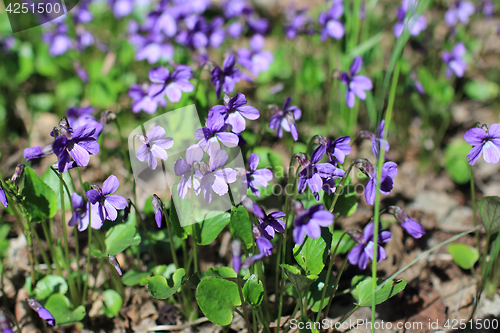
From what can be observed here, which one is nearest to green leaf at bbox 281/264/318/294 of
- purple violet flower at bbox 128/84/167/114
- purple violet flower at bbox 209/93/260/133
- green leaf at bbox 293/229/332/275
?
green leaf at bbox 293/229/332/275

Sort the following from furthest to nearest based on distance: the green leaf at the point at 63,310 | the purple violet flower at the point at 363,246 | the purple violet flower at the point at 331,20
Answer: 1. the purple violet flower at the point at 331,20
2. the green leaf at the point at 63,310
3. the purple violet flower at the point at 363,246

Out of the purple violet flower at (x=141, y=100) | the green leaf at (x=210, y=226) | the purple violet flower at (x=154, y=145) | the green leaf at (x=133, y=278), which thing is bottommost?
the green leaf at (x=133, y=278)

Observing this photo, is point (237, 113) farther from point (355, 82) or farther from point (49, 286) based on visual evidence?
point (49, 286)

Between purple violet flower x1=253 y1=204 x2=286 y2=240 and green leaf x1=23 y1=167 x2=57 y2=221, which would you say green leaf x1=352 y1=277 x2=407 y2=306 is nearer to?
purple violet flower x1=253 y1=204 x2=286 y2=240

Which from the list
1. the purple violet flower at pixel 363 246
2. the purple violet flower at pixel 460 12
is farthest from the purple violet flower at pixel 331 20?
the purple violet flower at pixel 363 246

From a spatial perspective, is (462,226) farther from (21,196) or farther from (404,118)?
A: (21,196)

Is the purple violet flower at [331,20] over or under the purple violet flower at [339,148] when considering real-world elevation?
over

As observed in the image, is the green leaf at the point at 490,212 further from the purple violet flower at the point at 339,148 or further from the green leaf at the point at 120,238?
the green leaf at the point at 120,238
